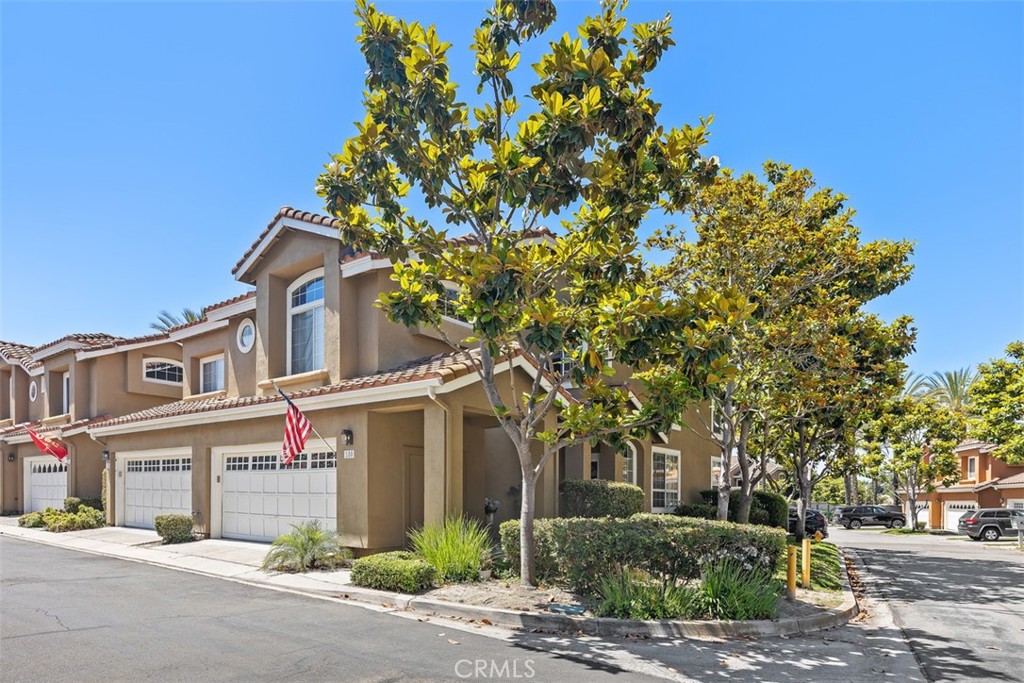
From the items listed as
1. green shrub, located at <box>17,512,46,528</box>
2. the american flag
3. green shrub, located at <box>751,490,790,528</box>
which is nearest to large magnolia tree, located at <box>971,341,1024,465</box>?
green shrub, located at <box>751,490,790,528</box>

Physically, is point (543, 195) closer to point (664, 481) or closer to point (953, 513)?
point (664, 481)

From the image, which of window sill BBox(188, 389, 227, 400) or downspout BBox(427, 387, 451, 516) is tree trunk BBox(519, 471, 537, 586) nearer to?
downspout BBox(427, 387, 451, 516)

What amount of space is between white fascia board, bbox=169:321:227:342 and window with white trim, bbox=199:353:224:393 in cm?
92

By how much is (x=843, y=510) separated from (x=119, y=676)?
4953cm

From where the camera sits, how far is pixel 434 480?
13859mm

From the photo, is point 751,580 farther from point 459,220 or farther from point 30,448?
point 30,448

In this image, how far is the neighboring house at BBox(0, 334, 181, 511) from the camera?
1033 inches

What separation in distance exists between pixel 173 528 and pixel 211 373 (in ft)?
25.5

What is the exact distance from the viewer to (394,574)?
11.6m

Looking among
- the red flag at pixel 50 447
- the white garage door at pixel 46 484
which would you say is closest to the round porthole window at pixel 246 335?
the red flag at pixel 50 447

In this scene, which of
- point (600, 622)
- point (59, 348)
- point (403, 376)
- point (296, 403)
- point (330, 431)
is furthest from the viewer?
point (59, 348)

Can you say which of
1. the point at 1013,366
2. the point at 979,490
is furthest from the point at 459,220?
the point at 979,490

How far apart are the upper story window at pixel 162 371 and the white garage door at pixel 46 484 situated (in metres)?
4.33

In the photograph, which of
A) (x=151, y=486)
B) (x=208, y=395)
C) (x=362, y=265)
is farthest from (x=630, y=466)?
(x=151, y=486)
